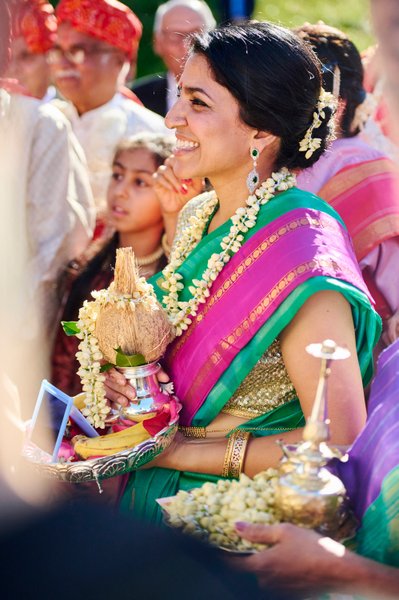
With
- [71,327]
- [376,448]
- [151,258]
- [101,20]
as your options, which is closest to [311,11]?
[101,20]

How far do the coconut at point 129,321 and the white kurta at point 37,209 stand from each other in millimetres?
1713

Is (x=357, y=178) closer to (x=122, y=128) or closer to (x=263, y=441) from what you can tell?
(x=263, y=441)

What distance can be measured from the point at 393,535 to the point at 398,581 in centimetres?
11

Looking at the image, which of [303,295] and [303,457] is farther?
[303,295]

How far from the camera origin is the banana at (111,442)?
2.23 metres

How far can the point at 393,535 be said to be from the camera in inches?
68.2

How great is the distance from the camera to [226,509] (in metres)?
1.84

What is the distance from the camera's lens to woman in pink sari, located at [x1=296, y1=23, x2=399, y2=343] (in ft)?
11.3

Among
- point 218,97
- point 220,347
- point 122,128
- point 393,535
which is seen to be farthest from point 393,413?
point 122,128

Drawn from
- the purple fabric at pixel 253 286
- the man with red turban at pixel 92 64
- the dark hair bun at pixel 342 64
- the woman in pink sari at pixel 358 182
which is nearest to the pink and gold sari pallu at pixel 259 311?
the purple fabric at pixel 253 286

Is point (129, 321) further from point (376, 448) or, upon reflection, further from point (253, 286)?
point (376, 448)

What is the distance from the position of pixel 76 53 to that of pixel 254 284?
10.9ft

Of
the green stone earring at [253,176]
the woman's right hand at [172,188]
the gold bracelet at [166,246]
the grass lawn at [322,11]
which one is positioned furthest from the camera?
the grass lawn at [322,11]

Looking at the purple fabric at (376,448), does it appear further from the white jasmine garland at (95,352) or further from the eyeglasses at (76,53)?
the eyeglasses at (76,53)
